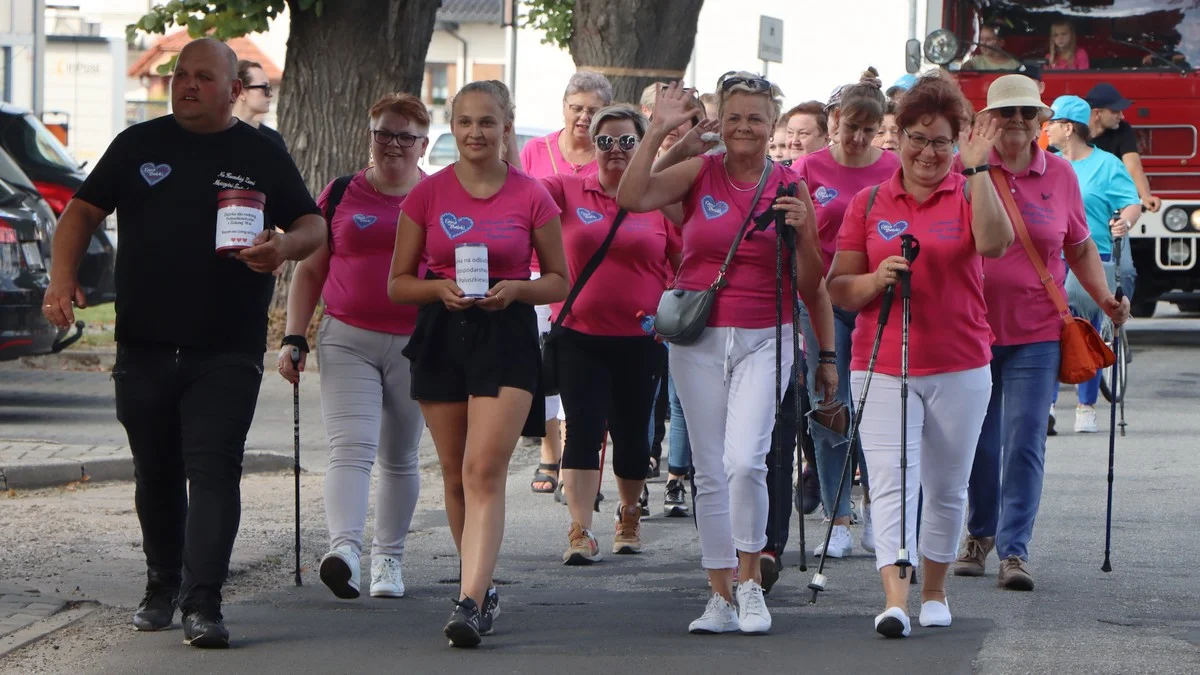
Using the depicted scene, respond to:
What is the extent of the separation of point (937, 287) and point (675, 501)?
344 centimetres

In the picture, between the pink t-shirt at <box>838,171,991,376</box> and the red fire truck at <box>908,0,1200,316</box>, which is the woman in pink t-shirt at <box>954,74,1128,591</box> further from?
the red fire truck at <box>908,0,1200,316</box>

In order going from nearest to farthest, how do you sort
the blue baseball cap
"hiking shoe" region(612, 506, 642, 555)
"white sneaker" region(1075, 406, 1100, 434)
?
"hiking shoe" region(612, 506, 642, 555), the blue baseball cap, "white sneaker" region(1075, 406, 1100, 434)

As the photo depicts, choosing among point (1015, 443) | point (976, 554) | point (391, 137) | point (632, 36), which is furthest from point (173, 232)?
point (632, 36)

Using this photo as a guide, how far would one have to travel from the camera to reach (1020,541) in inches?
308

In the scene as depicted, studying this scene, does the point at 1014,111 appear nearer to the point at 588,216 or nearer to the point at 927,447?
the point at 927,447

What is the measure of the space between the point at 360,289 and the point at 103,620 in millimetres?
1547

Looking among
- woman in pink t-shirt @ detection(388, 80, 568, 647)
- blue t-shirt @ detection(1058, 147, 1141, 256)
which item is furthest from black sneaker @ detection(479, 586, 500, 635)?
blue t-shirt @ detection(1058, 147, 1141, 256)

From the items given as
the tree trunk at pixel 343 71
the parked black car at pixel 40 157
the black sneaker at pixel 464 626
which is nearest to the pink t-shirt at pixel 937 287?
the black sneaker at pixel 464 626

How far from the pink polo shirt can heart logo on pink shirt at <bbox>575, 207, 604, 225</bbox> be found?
1.65 m

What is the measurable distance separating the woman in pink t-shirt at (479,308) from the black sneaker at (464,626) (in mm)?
38

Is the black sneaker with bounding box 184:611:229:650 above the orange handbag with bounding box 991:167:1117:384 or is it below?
below

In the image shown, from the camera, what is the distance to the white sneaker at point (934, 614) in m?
6.84

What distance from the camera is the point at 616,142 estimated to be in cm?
845

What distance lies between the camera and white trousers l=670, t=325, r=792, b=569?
6797mm
